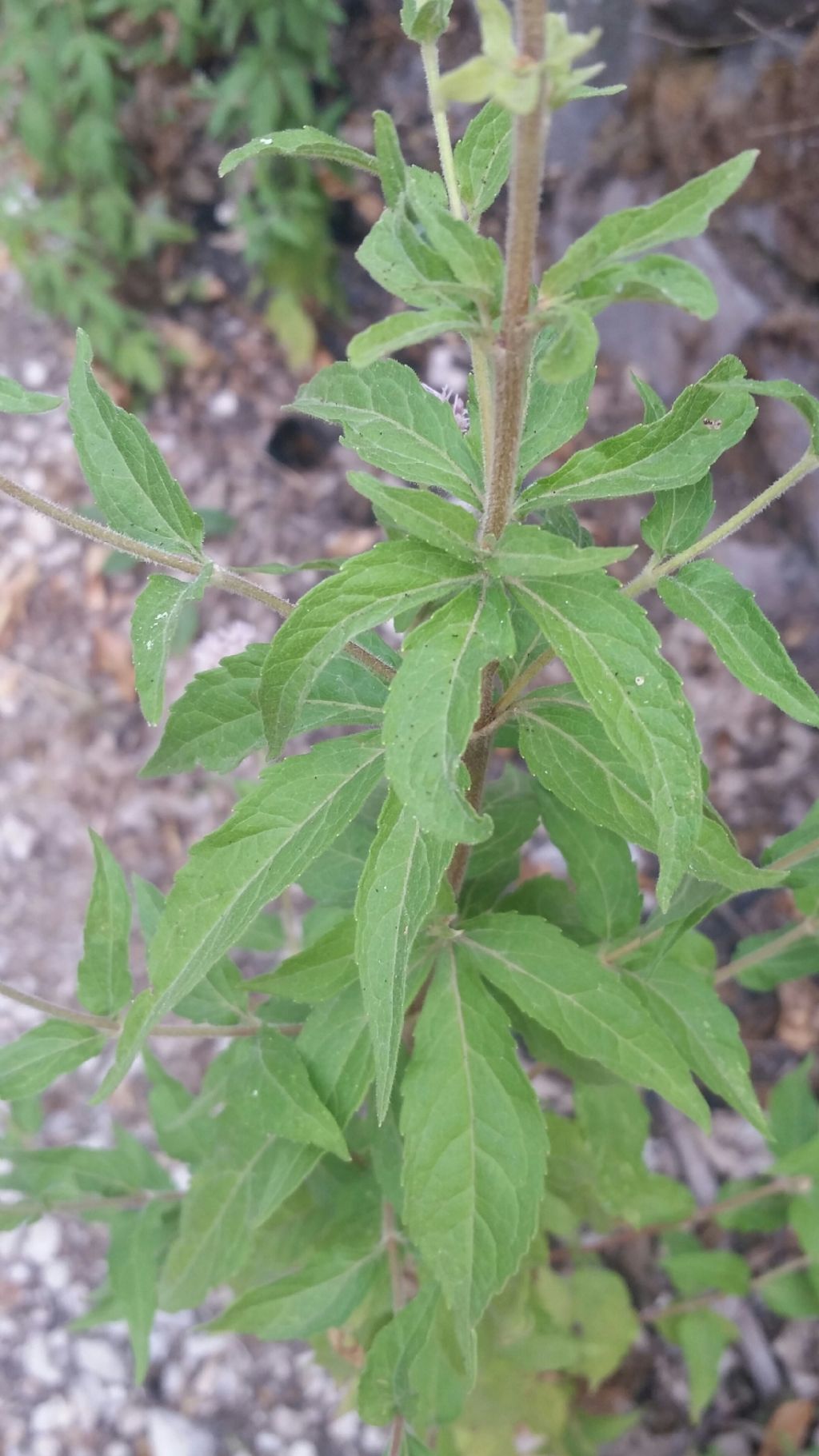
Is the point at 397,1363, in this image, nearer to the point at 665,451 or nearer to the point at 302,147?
the point at 665,451

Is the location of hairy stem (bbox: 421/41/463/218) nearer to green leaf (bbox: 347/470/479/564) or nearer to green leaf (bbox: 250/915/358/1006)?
green leaf (bbox: 347/470/479/564)

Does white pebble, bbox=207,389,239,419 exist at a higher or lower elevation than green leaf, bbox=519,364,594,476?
lower

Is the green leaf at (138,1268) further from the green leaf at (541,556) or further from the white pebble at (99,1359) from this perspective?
the green leaf at (541,556)

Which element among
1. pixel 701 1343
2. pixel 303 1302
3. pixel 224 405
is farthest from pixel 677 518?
pixel 224 405

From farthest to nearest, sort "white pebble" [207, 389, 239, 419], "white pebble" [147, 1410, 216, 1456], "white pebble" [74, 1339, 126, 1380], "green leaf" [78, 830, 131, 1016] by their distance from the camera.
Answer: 1. "white pebble" [207, 389, 239, 419]
2. "white pebble" [74, 1339, 126, 1380]
3. "white pebble" [147, 1410, 216, 1456]
4. "green leaf" [78, 830, 131, 1016]

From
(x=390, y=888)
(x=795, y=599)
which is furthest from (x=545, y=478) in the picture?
(x=795, y=599)

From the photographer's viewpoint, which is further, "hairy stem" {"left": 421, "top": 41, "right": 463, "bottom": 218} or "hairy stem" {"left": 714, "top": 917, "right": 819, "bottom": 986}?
"hairy stem" {"left": 714, "top": 917, "right": 819, "bottom": 986}

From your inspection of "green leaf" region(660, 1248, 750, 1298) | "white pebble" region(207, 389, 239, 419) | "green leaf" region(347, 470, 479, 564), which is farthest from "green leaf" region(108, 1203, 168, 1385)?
"white pebble" region(207, 389, 239, 419)
